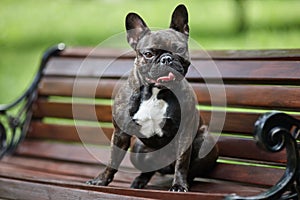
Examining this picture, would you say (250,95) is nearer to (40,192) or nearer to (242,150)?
(242,150)

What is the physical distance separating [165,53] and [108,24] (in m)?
3.76

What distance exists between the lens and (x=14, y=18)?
711cm

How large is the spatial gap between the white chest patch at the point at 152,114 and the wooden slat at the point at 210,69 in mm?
643

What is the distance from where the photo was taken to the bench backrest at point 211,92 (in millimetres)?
3152

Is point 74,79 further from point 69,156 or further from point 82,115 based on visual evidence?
point 69,156

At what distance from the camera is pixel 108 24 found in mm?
6387

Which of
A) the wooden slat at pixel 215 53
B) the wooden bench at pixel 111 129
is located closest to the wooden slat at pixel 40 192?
the wooden bench at pixel 111 129

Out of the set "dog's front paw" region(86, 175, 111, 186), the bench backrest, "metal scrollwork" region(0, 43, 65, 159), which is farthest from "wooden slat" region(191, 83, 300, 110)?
"metal scrollwork" region(0, 43, 65, 159)

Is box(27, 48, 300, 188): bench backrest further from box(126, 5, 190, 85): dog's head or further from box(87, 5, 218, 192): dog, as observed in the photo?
box(126, 5, 190, 85): dog's head

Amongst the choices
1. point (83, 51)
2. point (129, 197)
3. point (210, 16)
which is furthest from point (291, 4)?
point (129, 197)

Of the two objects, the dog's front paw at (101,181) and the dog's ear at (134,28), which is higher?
the dog's ear at (134,28)

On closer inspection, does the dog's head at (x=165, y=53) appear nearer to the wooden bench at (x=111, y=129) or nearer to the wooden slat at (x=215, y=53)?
the wooden bench at (x=111, y=129)

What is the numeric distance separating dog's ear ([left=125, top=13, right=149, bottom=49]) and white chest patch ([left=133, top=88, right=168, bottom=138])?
237 mm

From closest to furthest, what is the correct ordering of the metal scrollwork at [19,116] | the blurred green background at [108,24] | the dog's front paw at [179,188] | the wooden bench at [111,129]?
the wooden bench at [111,129] → the dog's front paw at [179,188] → the metal scrollwork at [19,116] → the blurred green background at [108,24]
